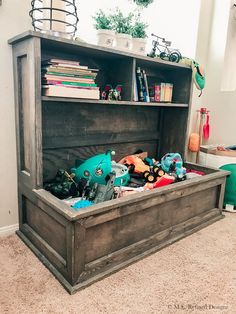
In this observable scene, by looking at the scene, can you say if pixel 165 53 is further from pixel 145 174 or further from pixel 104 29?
pixel 145 174

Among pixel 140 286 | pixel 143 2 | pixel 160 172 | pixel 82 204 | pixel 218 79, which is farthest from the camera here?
pixel 218 79

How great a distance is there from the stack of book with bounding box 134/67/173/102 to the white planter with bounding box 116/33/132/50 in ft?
0.67

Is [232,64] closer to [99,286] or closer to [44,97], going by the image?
[44,97]

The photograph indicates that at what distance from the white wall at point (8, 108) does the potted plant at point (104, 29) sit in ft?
1.57

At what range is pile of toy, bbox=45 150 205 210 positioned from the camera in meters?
1.62

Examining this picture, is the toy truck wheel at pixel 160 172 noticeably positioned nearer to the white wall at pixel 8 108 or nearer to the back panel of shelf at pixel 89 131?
the back panel of shelf at pixel 89 131

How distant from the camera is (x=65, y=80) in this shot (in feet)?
5.10

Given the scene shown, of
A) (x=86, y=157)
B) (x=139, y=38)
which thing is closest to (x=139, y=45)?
(x=139, y=38)

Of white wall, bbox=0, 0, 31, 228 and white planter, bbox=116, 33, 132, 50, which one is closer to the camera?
white wall, bbox=0, 0, 31, 228

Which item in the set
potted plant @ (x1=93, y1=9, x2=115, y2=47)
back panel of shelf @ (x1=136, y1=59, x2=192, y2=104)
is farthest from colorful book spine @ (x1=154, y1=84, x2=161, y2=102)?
potted plant @ (x1=93, y1=9, x2=115, y2=47)

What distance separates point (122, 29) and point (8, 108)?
1035mm

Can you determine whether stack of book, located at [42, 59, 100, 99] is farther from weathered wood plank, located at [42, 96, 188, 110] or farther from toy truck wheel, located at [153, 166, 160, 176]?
toy truck wheel, located at [153, 166, 160, 176]

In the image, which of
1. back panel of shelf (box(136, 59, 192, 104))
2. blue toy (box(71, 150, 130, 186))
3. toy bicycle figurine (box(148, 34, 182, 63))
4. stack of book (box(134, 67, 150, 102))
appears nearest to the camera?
blue toy (box(71, 150, 130, 186))

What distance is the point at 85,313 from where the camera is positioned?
3.91 ft
